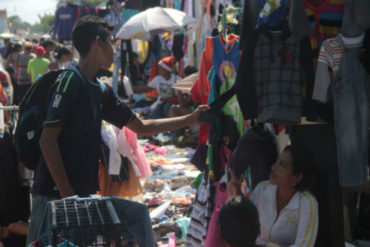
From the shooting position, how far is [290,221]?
13.6ft

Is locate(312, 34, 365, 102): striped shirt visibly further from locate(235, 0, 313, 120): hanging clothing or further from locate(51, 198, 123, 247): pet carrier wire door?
locate(51, 198, 123, 247): pet carrier wire door

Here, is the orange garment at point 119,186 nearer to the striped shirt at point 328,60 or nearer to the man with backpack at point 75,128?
the man with backpack at point 75,128

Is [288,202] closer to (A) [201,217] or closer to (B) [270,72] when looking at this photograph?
(B) [270,72]

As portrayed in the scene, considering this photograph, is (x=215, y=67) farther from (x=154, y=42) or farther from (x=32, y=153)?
(x=154, y=42)

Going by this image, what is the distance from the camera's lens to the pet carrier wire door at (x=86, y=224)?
2.54m

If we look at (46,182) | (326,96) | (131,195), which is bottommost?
(131,195)

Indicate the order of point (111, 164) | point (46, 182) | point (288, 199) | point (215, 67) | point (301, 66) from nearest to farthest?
1. point (46, 182)
2. point (288, 199)
3. point (301, 66)
4. point (215, 67)
5. point (111, 164)

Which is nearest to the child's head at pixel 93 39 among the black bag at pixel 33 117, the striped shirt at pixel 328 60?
the black bag at pixel 33 117

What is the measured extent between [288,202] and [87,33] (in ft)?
5.68

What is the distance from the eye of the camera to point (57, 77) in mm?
3961

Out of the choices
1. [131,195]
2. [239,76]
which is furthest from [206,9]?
[239,76]

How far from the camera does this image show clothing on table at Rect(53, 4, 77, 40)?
22312 millimetres

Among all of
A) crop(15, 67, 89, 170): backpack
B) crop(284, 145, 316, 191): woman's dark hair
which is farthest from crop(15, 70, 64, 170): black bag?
crop(284, 145, 316, 191): woman's dark hair

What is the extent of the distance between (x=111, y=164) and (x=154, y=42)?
12527 millimetres
